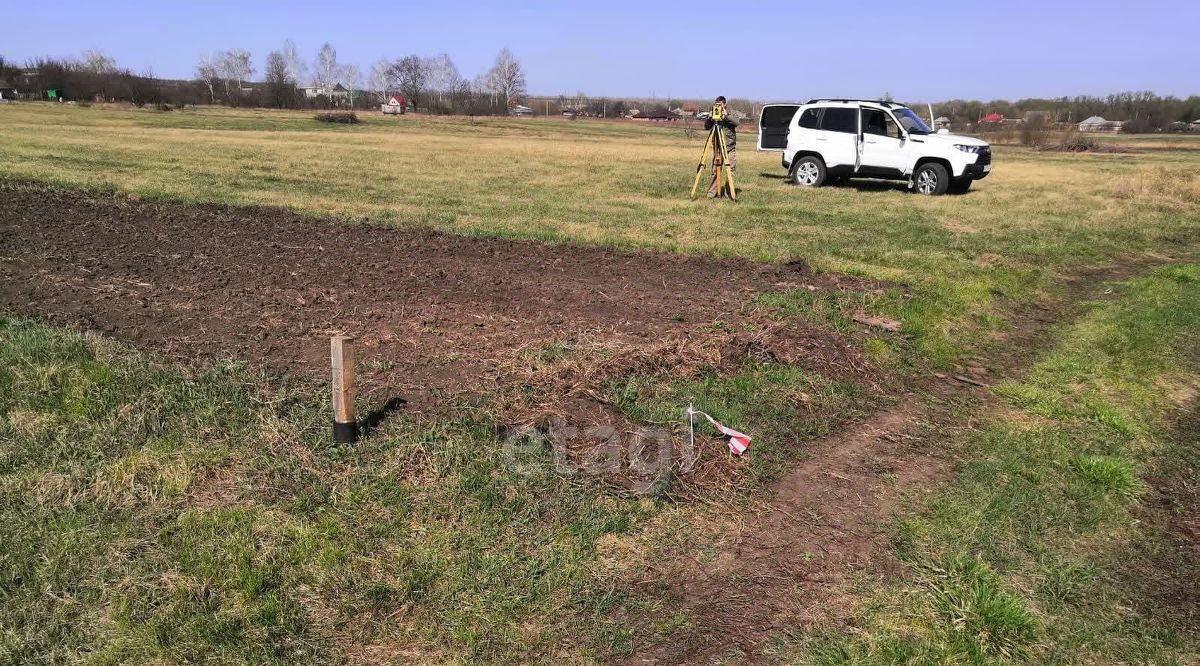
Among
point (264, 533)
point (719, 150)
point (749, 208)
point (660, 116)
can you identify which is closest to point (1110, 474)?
point (264, 533)

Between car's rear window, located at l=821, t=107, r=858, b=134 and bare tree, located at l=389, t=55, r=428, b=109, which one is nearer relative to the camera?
car's rear window, located at l=821, t=107, r=858, b=134

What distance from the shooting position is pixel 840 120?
17.9 meters

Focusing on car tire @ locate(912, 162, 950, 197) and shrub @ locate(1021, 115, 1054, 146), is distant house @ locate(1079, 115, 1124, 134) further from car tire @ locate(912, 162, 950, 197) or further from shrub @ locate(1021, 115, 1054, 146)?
car tire @ locate(912, 162, 950, 197)

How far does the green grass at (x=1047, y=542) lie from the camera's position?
3051 millimetres

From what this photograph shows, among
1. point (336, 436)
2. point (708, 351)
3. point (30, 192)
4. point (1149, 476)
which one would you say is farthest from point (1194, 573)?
point (30, 192)

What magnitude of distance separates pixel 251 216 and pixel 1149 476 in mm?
11569

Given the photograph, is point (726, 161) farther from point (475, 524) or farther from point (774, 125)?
point (475, 524)

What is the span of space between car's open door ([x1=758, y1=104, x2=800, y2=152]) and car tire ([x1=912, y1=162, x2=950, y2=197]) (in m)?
3.79

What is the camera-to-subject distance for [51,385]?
484cm

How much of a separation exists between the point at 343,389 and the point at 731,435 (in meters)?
2.24

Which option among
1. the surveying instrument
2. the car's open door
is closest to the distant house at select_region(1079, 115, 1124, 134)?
the car's open door

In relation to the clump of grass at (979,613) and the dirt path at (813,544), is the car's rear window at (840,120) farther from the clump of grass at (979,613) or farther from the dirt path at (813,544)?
the clump of grass at (979,613)

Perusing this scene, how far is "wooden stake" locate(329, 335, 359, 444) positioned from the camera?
411 centimetres

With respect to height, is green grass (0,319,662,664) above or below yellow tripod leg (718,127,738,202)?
below
